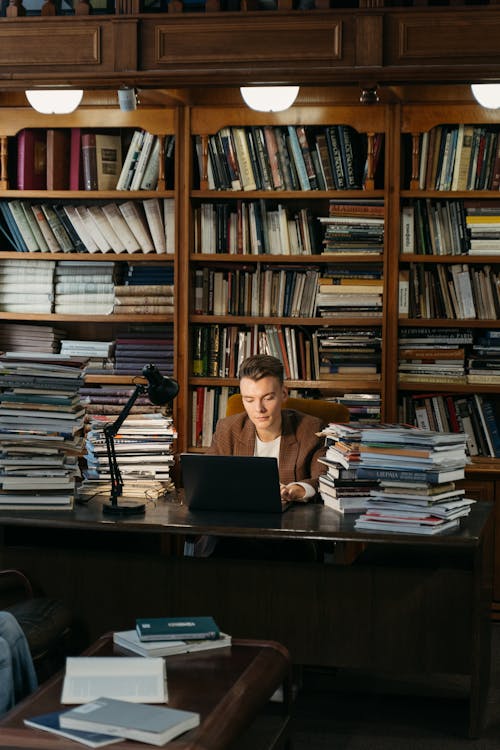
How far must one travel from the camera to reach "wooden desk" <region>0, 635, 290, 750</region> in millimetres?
2381

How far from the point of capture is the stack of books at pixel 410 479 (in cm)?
359

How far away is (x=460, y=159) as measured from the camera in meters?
5.16

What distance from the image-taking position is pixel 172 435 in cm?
432

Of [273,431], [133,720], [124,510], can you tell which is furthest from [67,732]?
[273,431]

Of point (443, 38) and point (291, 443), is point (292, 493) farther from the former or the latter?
point (443, 38)

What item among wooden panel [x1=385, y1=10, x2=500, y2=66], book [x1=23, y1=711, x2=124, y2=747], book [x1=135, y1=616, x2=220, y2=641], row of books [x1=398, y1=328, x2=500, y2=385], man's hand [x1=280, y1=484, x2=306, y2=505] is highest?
→ wooden panel [x1=385, y1=10, x2=500, y2=66]

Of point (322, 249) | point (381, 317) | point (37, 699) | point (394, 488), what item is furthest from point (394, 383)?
point (37, 699)

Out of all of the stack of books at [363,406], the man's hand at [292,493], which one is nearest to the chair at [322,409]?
the man's hand at [292,493]

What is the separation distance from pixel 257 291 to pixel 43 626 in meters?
2.32

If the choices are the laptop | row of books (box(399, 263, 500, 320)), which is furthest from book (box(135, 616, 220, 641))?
row of books (box(399, 263, 500, 320))

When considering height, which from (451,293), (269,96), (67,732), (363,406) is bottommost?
(67,732)

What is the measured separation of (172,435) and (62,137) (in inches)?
75.3

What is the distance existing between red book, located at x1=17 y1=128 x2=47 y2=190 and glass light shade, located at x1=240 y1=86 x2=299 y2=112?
4.31 feet

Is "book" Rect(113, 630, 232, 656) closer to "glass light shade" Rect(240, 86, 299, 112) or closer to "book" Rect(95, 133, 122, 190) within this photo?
"glass light shade" Rect(240, 86, 299, 112)
